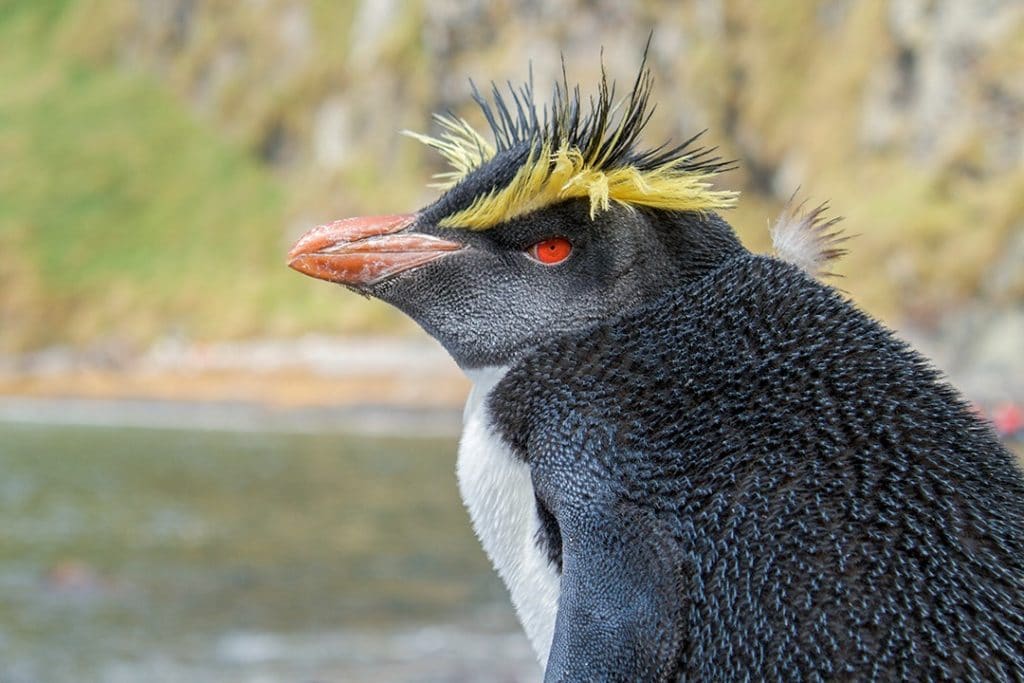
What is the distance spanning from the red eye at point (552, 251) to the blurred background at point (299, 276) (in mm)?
8952

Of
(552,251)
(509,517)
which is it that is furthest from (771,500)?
(552,251)

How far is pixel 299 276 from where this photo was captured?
2680 inches

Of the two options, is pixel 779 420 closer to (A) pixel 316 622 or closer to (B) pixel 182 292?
(A) pixel 316 622

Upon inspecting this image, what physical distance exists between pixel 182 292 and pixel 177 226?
10.2 metres

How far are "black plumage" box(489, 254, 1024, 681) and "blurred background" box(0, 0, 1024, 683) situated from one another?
29.7 feet

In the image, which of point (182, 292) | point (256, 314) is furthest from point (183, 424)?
point (182, 292)

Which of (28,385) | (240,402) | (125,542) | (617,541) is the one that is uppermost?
(617,541)

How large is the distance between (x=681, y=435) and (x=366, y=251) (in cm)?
84

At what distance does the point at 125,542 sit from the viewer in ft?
81.5

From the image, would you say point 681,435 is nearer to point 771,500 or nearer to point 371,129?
point 771,500

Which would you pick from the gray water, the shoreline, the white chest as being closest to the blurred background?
the gray water

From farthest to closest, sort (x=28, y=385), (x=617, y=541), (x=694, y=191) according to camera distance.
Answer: (x=28, y=385), (x=694, y=191), (x=617, y=541)

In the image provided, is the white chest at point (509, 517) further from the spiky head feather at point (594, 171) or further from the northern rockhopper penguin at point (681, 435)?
the spiky head feather at point (594, 171)

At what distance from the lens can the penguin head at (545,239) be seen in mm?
2490
